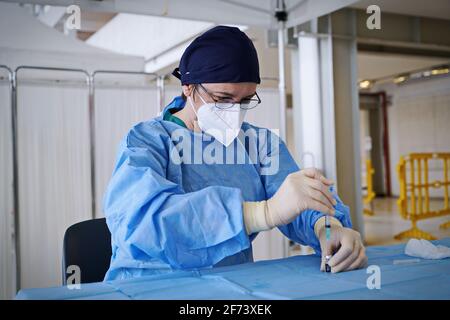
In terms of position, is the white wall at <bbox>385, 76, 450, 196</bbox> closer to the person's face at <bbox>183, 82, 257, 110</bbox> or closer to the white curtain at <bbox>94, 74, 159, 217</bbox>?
the white curtain at <bbox>94, 74, 159, 217</bbox>

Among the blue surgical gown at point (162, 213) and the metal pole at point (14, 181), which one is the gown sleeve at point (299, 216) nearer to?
the blue surgical gown at point (162, 213)

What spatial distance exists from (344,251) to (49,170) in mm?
2220

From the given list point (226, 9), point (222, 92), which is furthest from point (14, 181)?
point (222, 92)

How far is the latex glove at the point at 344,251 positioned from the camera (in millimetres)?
1175

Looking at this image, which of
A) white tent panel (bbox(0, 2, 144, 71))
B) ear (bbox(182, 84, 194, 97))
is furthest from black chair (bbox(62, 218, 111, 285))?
white tent panel (bbox(0, 2, 144, 71))

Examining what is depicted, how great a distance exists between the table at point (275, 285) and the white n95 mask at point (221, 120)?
0.41m

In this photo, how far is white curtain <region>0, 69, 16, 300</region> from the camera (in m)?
2.76

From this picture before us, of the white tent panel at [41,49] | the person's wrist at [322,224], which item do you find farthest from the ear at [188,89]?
the white tent panel at [41,49]

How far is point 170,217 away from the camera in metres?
1.05

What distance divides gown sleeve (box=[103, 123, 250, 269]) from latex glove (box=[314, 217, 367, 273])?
0.25 meters

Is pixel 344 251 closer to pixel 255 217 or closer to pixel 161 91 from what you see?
pixel 255 217

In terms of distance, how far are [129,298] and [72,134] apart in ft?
7.15

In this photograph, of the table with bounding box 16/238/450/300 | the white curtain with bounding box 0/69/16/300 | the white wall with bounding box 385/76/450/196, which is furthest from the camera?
the white wall with bounding box 385/76/450/196
